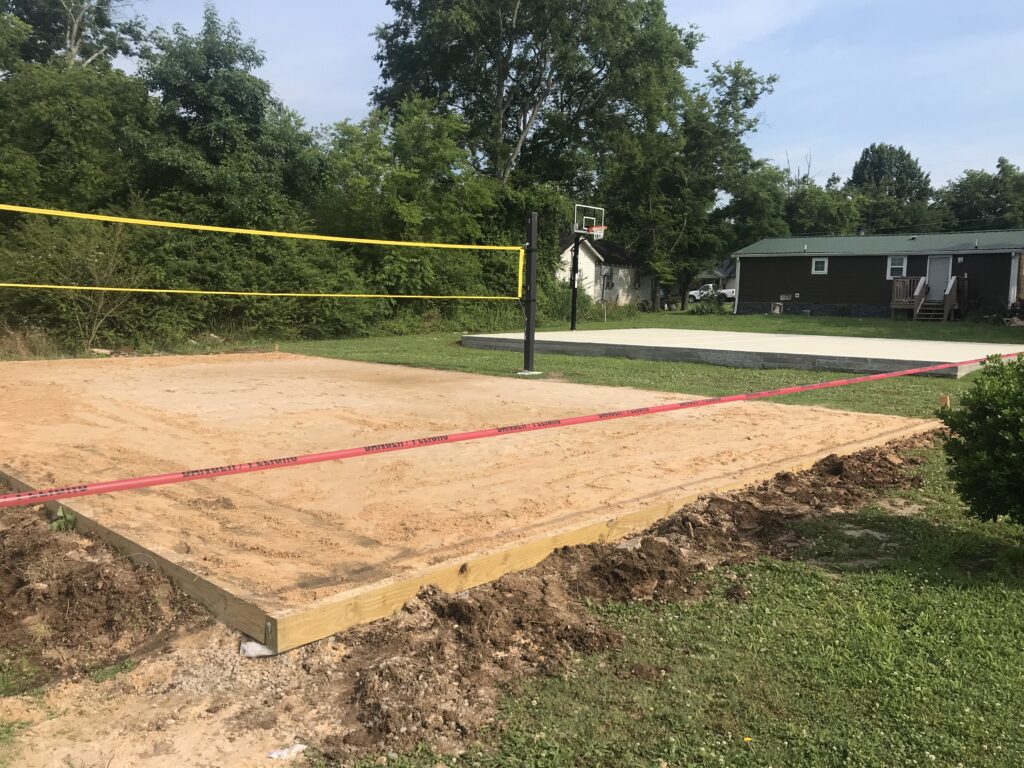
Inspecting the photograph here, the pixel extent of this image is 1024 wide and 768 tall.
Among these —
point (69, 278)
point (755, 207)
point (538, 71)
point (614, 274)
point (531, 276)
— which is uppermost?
point (538, 71)

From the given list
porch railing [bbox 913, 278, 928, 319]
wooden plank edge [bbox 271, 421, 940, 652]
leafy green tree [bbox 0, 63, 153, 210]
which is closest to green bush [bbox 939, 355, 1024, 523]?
wooden plank edge [bbox 271, 421, 940, 652]

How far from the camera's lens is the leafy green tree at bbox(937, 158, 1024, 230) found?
4759 centimetres

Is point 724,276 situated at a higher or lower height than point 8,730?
higher

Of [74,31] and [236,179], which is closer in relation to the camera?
[236,179]

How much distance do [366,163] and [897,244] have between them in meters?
19.4

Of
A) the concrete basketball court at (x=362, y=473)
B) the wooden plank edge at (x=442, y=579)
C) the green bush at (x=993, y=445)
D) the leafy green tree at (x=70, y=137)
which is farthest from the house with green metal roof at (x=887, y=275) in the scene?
the wooden plank edge at (x=442, y=579)

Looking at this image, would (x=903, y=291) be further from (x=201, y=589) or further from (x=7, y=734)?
(x=7, y=734)

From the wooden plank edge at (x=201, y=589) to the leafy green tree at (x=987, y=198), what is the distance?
5420cm

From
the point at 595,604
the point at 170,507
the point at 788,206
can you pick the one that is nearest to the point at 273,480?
the point at 170,507

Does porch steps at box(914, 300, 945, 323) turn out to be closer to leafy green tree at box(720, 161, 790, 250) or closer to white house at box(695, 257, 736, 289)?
leafy green tree at box(720, 161, 790, 250)

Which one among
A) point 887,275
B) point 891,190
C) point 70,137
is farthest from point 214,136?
point 891,190

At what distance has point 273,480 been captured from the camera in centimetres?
462

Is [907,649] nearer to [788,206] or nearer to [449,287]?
[449,287]

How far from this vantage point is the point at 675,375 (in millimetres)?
10453
